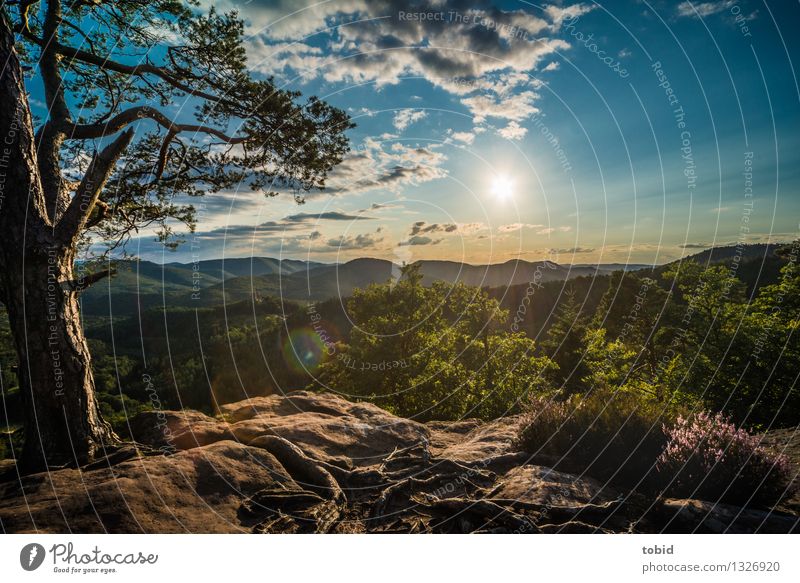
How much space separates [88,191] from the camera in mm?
7738

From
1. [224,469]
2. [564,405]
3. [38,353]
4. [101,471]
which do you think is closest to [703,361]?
[564,405]

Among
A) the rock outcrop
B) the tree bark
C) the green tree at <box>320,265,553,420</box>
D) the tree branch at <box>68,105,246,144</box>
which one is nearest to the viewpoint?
the rock outcrop

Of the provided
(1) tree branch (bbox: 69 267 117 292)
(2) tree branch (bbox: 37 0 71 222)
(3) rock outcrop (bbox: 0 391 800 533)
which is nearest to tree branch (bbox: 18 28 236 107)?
(2) tree branch (bbox: 37 0 71 222)

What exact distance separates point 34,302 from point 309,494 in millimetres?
6187

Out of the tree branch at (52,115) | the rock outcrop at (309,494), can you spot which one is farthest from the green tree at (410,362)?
the tree branch at (52,115)

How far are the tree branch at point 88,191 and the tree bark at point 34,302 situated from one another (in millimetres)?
314

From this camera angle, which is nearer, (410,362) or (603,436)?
(603,436)

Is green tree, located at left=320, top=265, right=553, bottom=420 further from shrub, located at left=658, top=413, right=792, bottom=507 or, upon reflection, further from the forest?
shrub, located at left=658, top=413, right=792, bottom=507

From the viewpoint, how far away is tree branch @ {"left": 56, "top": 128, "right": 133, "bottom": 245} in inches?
287

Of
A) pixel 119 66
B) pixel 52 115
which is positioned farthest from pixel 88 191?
pixel 119 66

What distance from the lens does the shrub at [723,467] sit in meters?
5.48

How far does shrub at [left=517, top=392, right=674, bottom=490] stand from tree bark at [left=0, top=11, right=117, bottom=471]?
8977mm

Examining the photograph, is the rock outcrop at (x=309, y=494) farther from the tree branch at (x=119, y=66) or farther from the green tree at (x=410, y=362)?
the green tree at (x=410, y=362)

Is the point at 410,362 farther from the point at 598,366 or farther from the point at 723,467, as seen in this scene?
the point at 723,467
